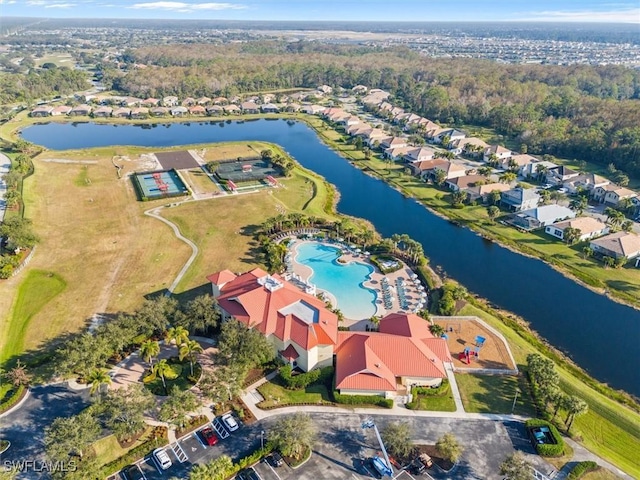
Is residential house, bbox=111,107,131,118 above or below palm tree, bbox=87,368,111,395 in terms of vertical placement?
above

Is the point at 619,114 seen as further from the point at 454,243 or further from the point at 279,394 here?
the point at 279,394

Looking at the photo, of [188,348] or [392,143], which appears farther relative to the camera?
[392,143]

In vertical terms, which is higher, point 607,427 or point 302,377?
→ point 302,377

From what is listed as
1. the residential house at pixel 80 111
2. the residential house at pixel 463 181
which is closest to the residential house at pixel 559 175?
the residential house at pixel 463 181

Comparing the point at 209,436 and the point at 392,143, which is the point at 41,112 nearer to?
the point at 392,143

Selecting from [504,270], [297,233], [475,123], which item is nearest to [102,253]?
[297,233]

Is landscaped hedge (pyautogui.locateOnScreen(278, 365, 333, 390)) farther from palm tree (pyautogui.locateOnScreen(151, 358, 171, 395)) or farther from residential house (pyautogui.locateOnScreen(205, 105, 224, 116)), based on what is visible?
residential house (pyautogui.locateOnScreen(205, 105, 224, 116))

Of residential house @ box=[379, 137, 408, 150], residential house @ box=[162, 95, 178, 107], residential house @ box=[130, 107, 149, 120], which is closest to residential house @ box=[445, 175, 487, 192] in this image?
residential house @ box=[379, 137, 408, 150]

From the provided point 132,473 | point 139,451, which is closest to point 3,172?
point 139,451
